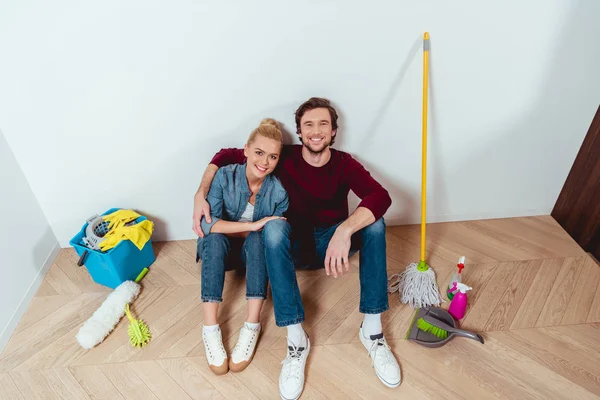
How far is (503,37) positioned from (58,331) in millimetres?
1982

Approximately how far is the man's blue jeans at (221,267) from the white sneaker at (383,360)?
40 cm

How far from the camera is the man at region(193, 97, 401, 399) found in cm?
139

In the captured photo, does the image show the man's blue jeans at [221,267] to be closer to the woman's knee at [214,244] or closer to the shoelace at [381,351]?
the woman's knee at [214,244]

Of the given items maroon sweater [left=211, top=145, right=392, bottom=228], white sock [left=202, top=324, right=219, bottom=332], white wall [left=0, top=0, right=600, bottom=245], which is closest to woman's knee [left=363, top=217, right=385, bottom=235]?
maroon sweater [left=211, top=145, right=392, bottom=228]

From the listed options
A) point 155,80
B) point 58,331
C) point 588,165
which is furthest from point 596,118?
point 58,331

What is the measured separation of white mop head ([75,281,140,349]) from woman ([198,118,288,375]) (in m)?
0.35

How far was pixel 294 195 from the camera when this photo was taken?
1.59 m

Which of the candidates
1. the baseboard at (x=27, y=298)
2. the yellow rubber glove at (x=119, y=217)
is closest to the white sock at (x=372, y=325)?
the yellow rubber glove at (x=119, y=217)

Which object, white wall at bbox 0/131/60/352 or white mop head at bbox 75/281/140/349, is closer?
white mop head at bbox 75/281/140/349

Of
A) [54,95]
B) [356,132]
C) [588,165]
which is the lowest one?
[588,165]

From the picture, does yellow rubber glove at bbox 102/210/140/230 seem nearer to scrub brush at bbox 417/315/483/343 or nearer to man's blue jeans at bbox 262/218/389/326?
man's blue jeans at bbox 262/218/389/326

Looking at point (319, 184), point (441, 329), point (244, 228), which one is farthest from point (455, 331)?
point (244, 228)

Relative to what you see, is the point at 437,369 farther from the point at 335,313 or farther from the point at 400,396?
the point at 335,313

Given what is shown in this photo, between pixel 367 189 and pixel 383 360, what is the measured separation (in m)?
0.57
